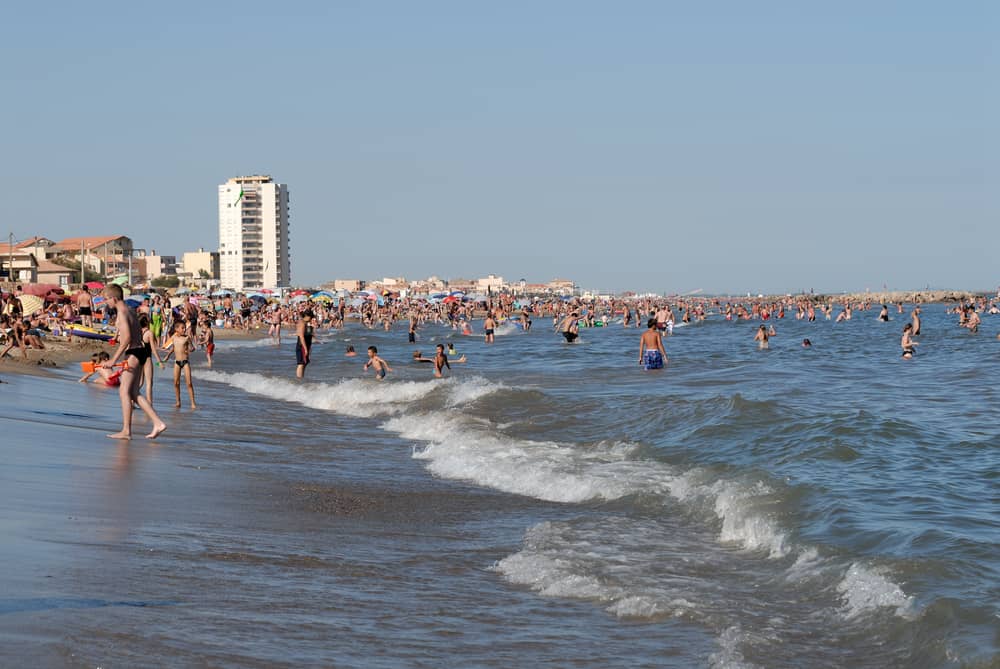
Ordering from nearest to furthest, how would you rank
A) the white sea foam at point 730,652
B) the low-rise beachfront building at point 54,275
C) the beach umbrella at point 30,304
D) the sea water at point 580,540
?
the white sea foam at point 730,652 < the sea water at point 580,540 < the beach umbrella at point 30,304 < the low-rise beachfront building at point 54,275

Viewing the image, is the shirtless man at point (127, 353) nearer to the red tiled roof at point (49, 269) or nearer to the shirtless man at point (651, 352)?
the shirtless man at point (651, 352)

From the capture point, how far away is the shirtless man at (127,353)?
1077 cm

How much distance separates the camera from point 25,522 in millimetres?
6535

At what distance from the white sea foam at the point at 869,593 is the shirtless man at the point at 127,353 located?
717 cm

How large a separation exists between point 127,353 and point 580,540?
5.54 meters

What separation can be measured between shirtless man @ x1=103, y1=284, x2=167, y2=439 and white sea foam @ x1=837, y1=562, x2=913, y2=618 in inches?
282

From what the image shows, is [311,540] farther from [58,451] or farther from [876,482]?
[876,482]

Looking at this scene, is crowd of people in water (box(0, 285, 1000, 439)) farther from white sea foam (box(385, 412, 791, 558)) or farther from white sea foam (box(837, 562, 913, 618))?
white sea foam (box(837, 562, 913, 618))

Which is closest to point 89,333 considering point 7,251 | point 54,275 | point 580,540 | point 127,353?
point 127,353

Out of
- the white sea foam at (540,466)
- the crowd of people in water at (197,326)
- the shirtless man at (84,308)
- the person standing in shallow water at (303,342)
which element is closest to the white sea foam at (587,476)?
the white sea foam at (540,466)

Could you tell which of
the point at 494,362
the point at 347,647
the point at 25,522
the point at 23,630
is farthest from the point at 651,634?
the point at 494,362

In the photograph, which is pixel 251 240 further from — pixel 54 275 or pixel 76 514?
pixel 76 514


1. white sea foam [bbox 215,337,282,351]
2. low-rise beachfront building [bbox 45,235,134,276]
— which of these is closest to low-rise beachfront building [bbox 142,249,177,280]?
low-rise beachfront building [bbox 45,235,134,276]

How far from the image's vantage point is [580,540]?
26.2ft
